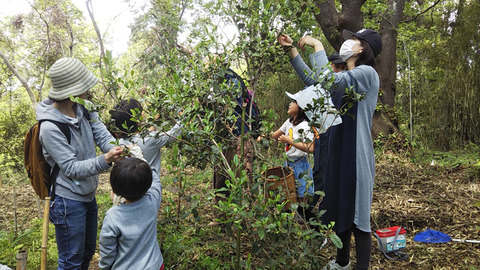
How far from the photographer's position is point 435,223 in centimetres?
341

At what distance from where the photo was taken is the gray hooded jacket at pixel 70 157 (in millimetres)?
1868

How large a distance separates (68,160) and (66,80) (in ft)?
1.54

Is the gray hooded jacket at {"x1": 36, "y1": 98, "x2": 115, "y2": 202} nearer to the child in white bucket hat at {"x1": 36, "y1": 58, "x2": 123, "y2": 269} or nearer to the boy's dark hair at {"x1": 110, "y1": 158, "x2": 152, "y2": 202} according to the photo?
the child in white bucket hat at {"x1": 36, "y1": 58, "x2": 123, "y2": 269}

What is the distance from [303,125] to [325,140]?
0.71m

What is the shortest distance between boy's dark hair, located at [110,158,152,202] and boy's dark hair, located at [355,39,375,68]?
1442mm

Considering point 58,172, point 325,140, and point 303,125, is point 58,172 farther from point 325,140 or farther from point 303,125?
point 303,125

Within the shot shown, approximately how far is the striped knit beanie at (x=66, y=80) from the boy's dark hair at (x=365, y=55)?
169 cm

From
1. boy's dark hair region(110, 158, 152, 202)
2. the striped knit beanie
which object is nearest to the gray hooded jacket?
the striped knit beanie

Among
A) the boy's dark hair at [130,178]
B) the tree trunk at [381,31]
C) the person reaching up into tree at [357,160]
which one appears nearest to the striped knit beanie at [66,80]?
the boy's dark hair at [130,178]

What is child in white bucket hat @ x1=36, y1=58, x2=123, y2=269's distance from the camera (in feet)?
6.16

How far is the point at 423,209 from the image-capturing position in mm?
3703

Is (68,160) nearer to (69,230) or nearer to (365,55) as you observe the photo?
(69,230)

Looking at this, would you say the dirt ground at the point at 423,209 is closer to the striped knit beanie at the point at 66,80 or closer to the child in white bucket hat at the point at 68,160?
the child in white bucket hat at the point at 68,160

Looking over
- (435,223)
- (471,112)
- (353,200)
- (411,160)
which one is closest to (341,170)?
(353,200)
